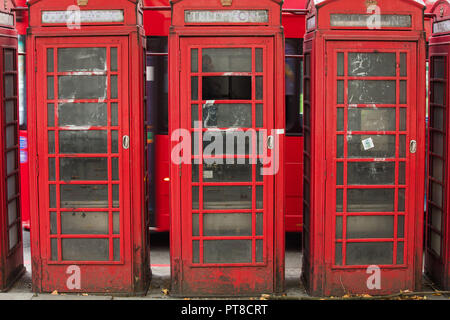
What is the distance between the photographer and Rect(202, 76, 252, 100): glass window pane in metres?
5.23

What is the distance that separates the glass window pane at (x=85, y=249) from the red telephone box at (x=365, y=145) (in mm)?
1956

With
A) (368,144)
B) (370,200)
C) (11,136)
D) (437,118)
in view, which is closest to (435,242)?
(370,200)

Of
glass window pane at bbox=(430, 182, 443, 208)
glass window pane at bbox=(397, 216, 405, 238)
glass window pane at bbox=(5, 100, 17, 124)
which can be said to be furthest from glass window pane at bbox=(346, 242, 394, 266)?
glass window pane at bbox=(5, 100, 17, 124)

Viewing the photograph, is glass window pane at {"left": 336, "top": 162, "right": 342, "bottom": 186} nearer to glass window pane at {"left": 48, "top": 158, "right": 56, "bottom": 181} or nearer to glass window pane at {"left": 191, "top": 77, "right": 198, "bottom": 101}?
glass window pane at {"left": 191, "top": 77, "right": 198, "bottom": 101}

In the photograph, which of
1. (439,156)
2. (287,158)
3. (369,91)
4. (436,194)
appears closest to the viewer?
(369,91)

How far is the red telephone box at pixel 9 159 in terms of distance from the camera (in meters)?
5.55

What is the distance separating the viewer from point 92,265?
5.41 m

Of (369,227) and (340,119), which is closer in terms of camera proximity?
(340,119)

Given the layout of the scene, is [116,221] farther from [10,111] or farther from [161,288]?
[10,111]

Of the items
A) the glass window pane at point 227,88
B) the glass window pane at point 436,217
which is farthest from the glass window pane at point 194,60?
the glass window pane at point 436,217

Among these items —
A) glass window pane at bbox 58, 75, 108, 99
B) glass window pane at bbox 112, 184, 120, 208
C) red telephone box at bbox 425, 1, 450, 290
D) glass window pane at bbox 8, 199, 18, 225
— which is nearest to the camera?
glass window pane at bbox 58, 75, 108, 99

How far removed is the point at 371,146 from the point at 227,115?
1.36 meters

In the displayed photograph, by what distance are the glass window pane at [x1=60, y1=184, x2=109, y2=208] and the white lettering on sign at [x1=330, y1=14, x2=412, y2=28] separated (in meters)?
2.61

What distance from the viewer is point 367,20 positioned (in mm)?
5191
